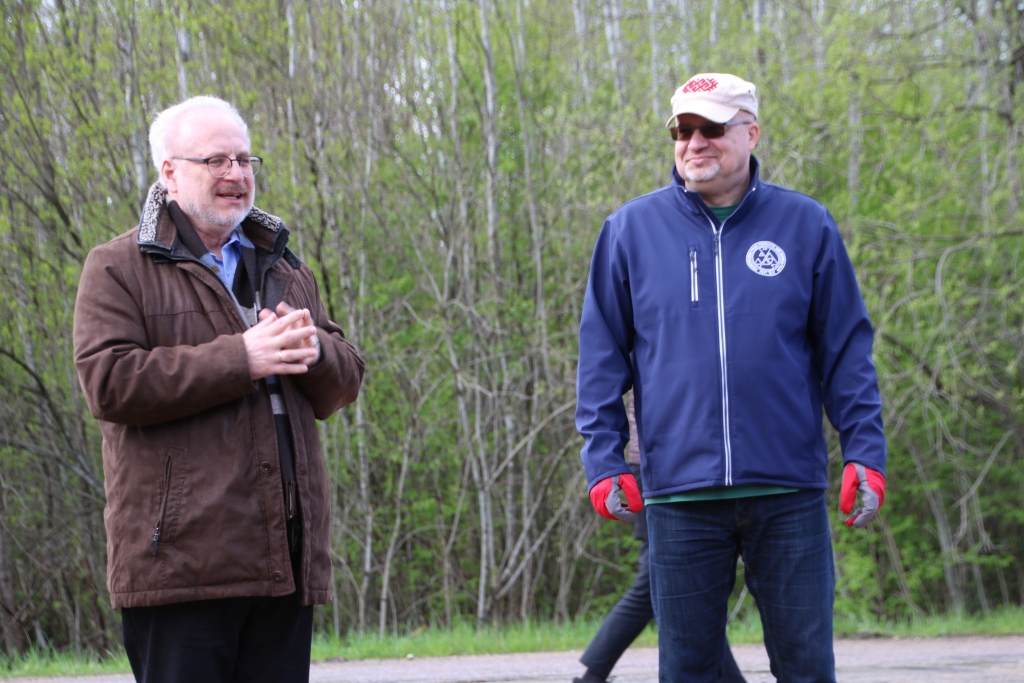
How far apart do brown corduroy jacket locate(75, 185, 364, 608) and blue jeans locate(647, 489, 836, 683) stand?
0.93 metres

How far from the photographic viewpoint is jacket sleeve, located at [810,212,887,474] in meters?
2.74

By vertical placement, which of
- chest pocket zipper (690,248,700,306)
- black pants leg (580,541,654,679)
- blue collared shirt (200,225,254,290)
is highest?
blue collared shirt (200,225,254,290)

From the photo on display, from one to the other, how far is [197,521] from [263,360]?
0.41 m

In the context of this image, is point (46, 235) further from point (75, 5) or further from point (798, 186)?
point (798, 186)

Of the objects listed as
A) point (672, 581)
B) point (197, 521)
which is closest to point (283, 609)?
point (197, 521)

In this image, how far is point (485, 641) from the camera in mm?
6648

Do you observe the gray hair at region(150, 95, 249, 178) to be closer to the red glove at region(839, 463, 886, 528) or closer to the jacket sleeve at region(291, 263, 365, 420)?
the jacket sleeve at region(291, 263, 365, 420)

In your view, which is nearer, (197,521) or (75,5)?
(197,521)

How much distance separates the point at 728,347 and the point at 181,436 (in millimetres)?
1426

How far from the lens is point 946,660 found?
5.84 meters

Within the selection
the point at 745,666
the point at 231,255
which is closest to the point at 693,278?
the point at 231,255

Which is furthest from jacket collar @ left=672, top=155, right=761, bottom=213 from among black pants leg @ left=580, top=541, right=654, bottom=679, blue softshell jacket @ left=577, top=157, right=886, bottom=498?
black pants leg @ left=580, top=541, right=654, bottom=679

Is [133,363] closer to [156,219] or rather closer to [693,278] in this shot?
[156,219]

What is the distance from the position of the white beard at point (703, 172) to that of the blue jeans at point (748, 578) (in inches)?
35.7
